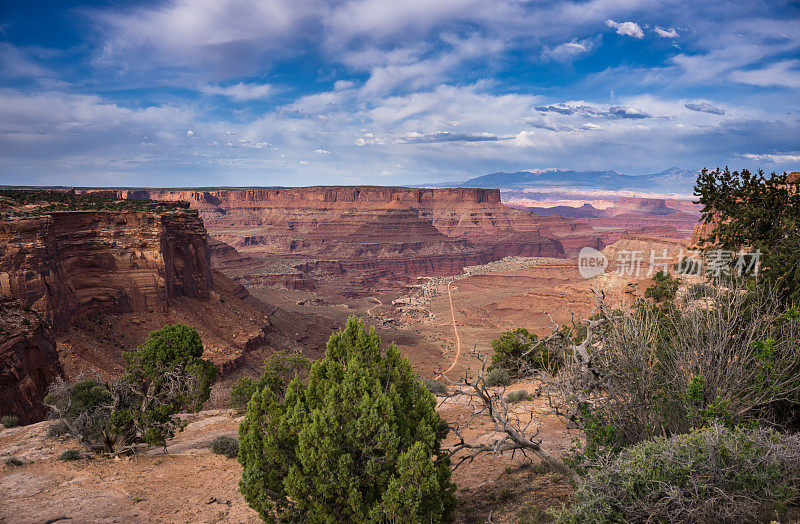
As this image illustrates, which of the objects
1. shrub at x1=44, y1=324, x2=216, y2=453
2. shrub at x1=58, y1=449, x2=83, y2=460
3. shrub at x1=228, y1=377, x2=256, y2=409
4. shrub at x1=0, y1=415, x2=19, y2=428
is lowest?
shrub at x1=228, y1=377, x2=256, y2=409

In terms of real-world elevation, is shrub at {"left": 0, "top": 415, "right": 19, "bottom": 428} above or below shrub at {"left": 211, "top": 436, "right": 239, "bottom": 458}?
below

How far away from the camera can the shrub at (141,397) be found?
600 inches

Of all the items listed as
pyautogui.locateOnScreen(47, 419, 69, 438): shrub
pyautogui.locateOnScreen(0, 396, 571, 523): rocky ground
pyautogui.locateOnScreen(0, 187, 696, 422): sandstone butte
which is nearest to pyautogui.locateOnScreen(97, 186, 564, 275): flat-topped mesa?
pyautogui.locateOnScreen(0, 187, 696, 422): sandstone butte

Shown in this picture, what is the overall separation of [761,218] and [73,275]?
132 ft

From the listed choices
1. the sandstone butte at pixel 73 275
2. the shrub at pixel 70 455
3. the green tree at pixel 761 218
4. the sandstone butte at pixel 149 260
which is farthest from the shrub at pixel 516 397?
the sandstone butte at pixel 73 275

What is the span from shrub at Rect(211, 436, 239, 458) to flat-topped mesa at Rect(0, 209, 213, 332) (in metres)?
18.4

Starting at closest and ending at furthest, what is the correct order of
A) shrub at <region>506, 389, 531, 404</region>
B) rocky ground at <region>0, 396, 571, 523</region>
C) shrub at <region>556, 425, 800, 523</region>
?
shrub at <region>556, 425, 800, 523</region> < rocky ground at <region>0, 396, 571, 523</region> < shrub at <region>506, 389, 531, 404</region>

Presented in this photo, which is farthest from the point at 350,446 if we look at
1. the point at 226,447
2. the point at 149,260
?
the point at 149,260

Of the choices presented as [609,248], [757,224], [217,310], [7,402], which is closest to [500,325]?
[609,248]

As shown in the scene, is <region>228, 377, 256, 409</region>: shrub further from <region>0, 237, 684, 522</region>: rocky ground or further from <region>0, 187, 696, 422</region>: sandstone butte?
<region>0, 187, 696, 422</region>: sandstone butte

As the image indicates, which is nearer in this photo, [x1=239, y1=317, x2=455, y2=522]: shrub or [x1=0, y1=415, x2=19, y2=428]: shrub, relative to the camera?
[x1=239, y1=317, x2=455, y2=522]: shrub

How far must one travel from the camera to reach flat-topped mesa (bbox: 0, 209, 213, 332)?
2653 cm

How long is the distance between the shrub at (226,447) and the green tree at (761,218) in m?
17.8

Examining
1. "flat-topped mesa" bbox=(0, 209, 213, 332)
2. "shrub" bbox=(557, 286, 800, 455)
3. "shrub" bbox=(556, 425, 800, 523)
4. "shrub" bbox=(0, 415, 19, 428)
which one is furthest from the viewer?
"flat-topped mesa" bbox=(0, 209, 213, 332)
